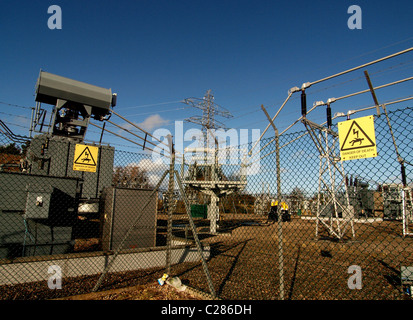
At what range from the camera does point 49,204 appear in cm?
481

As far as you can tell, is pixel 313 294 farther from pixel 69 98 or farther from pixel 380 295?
pixel 69 98

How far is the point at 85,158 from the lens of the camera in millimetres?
5137

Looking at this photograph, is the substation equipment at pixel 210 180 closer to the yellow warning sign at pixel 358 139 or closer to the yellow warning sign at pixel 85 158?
the yellow warning sign at pixel 85 158

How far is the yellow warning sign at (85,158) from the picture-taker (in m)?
5.03

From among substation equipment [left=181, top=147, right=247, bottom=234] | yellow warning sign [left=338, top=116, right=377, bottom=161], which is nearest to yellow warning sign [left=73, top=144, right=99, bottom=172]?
yellow warning sign [left=338, top=116, right=377, bottom=161]

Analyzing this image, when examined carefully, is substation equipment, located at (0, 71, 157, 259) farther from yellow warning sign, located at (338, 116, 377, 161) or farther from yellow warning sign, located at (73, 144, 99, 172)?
yellow warning sign, located at (338, 116, 377, 161)

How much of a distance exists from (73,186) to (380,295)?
6.30 m

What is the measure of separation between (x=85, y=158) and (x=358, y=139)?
15.9 ft

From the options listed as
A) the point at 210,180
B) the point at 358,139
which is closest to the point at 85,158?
the point at 358,139

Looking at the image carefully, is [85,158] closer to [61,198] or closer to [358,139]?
[61,198]

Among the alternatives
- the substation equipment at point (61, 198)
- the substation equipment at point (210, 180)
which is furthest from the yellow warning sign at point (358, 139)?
the substation equipment at point (210, 180)

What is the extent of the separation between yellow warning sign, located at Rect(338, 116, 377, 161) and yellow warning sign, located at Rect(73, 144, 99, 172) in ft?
14.9

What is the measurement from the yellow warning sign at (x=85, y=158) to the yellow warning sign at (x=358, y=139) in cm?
454
